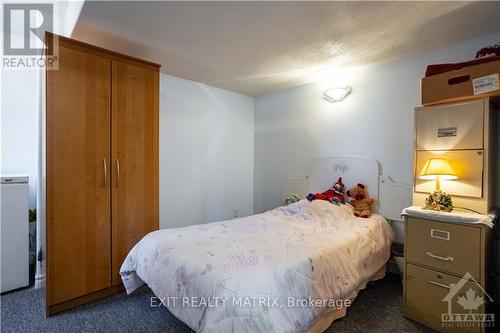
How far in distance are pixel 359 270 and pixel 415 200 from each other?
0.81 meters

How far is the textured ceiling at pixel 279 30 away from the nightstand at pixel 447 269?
1518 millimetres

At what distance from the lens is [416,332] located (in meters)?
1.81

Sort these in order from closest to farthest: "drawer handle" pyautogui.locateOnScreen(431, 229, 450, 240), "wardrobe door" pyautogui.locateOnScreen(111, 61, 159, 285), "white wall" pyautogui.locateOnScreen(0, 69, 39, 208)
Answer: "drawer handle" pyautogui.locateOnScreen(431, 229, 450, 240), "wardrobe door" pyautogui.locateOnScreen(111, 61, 159, 285), "white wall" pyautogui.locateOnScreen(0, 69, 39, 208)

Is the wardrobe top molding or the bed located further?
the wardrobe top molding

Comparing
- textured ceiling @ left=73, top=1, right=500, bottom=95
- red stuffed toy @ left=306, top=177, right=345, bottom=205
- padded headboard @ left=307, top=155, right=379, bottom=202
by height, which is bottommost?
red stuffed toy @ left=306, top=177, right=345, bottom=205

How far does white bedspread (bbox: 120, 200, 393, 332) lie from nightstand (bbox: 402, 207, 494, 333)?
36 cm

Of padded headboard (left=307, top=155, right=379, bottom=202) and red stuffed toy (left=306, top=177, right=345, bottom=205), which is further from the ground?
padded headboard (left=307, top=155, right=379, bottom=202)

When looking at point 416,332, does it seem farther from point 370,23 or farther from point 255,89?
point 255,89

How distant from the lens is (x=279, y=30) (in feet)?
7.02

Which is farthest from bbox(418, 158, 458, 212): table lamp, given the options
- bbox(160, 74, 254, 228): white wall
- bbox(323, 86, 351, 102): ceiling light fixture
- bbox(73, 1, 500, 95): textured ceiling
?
bbox(160, 74, 254, 228): white wall

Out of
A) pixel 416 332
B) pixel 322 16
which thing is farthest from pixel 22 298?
pixel 322 16

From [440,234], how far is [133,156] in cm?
265

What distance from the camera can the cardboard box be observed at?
5.65 feet

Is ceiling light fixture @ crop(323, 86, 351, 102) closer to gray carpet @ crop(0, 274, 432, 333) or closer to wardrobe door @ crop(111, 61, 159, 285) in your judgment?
wardrobe door @ crop(111, 61, 159, 285)
